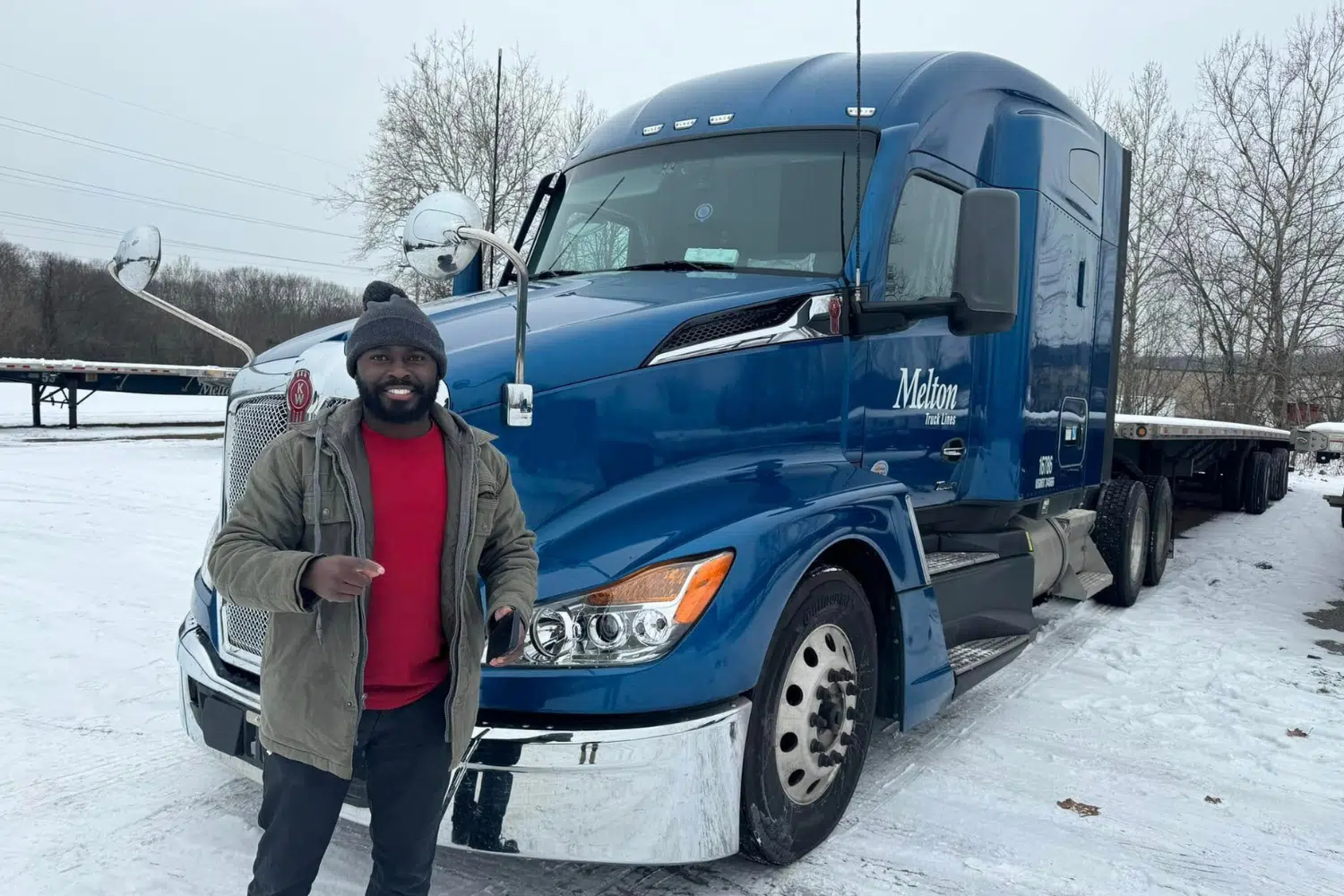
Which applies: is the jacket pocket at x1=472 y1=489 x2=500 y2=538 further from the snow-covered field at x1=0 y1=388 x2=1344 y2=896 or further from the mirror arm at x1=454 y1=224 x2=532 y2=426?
the snow-covered field at x1=0 y1=388 x2=1344 y2=896

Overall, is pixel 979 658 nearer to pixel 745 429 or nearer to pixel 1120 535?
pixel 745 429

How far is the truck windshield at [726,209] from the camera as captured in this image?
3.81 metres

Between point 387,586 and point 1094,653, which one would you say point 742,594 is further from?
point 1094,653

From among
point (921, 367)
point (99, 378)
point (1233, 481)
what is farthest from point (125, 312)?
point (921, 367)

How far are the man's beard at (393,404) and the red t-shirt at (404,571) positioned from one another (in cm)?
6

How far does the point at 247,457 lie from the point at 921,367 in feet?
8.73

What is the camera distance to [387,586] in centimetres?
211

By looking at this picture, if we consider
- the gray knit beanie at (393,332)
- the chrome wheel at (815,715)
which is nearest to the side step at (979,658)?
the chrome wheel at (815,715)

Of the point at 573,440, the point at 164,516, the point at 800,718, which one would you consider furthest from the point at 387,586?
the point at 164,516

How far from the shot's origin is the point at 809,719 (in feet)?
10.1

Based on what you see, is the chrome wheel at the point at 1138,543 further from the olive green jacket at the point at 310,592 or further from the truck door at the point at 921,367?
the olive green jacket at the point at 310,592

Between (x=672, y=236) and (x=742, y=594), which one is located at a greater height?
(x=672, y=236)

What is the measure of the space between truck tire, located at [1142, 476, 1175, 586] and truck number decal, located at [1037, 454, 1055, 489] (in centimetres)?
314

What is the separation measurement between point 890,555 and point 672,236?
1.58 metres
